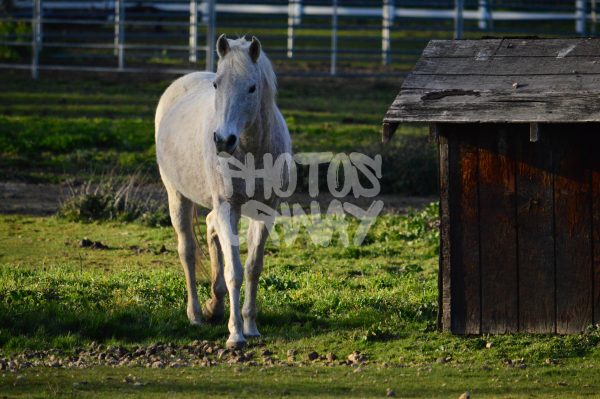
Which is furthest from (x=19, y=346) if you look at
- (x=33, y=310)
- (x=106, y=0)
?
(x=106, y=0)

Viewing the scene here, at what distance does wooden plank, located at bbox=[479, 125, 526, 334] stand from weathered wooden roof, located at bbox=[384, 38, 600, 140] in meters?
0.28

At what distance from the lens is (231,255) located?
8.98m

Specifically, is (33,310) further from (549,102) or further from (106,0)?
(106,0)

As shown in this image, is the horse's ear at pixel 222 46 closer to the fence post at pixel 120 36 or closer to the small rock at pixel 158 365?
the small rock at pixel 158 365

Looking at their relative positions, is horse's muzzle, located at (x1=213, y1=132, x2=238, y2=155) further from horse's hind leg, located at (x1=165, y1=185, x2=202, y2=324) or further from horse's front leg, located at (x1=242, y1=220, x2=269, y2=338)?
horse's hind leg, located at (x1=165, y1=185, x2=202, y2=324)

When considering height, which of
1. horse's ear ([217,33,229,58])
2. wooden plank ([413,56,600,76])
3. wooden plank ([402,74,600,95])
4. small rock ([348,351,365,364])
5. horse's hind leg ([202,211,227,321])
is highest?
horse's ear ([217,33,229,58])

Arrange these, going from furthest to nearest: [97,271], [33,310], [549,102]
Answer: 1. [97,271]
2. [33,310]
3. [549,102]

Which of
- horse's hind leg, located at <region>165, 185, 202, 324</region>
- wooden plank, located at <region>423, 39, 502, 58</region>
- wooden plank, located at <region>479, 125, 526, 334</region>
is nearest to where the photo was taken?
wooden plank, located at <region>479, 125, 526, 334</region>

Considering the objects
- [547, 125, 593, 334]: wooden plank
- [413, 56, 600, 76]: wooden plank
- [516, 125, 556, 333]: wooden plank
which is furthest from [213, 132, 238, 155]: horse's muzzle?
[547, 125, 593, 334]: wooden plank

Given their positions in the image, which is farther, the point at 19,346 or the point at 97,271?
the point at 97,271

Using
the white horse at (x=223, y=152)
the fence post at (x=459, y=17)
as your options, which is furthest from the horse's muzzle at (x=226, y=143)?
the fence post at (x=459, y=17)

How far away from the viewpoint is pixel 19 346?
8.79 metres

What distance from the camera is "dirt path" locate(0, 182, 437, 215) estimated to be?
15.2 meters

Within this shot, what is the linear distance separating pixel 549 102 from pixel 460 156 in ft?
2.62
